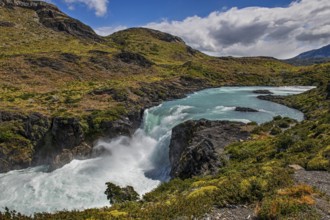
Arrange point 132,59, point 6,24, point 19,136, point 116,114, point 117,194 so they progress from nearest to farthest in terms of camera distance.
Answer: point 117,194, point 19,136, point 116,114, point 132,59, point 6,24

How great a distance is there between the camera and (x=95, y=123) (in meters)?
52.3

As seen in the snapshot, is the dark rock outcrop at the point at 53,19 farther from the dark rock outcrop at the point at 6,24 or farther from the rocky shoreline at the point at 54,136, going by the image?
the rocky shoreline at the point at 54,136

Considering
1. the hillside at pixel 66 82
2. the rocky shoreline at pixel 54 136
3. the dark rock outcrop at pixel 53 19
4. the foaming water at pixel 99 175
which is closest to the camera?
the foaming water at pixel 99 175

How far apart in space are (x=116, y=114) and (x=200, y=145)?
88.6ft

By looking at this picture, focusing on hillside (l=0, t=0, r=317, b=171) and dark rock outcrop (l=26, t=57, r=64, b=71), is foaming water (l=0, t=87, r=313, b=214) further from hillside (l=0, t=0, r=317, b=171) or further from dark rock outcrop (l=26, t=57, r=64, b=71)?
dark rock outcrop (l=26, t=57, r=64, b=71)

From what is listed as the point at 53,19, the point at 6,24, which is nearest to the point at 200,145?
the point at 6,24

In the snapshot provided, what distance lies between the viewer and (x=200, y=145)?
33.3 metres

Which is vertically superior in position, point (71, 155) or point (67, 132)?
point (67, 132)

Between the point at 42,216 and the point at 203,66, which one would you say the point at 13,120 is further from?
the point at 203,66

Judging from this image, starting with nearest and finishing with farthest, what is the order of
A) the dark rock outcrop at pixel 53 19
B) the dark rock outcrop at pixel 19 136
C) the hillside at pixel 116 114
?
1. the hillside at pixel 116 114
2. the dark rock outcrop at pixel 19 136
3. the dark rock outcrop at pixel 53 19

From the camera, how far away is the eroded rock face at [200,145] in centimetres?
3045

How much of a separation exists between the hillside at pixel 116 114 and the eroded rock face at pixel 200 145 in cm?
196

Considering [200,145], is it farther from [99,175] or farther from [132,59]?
[132,59]

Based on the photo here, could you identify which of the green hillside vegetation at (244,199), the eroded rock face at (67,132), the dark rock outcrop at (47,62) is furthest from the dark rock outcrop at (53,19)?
the green hillside vegetation at (244,199)
